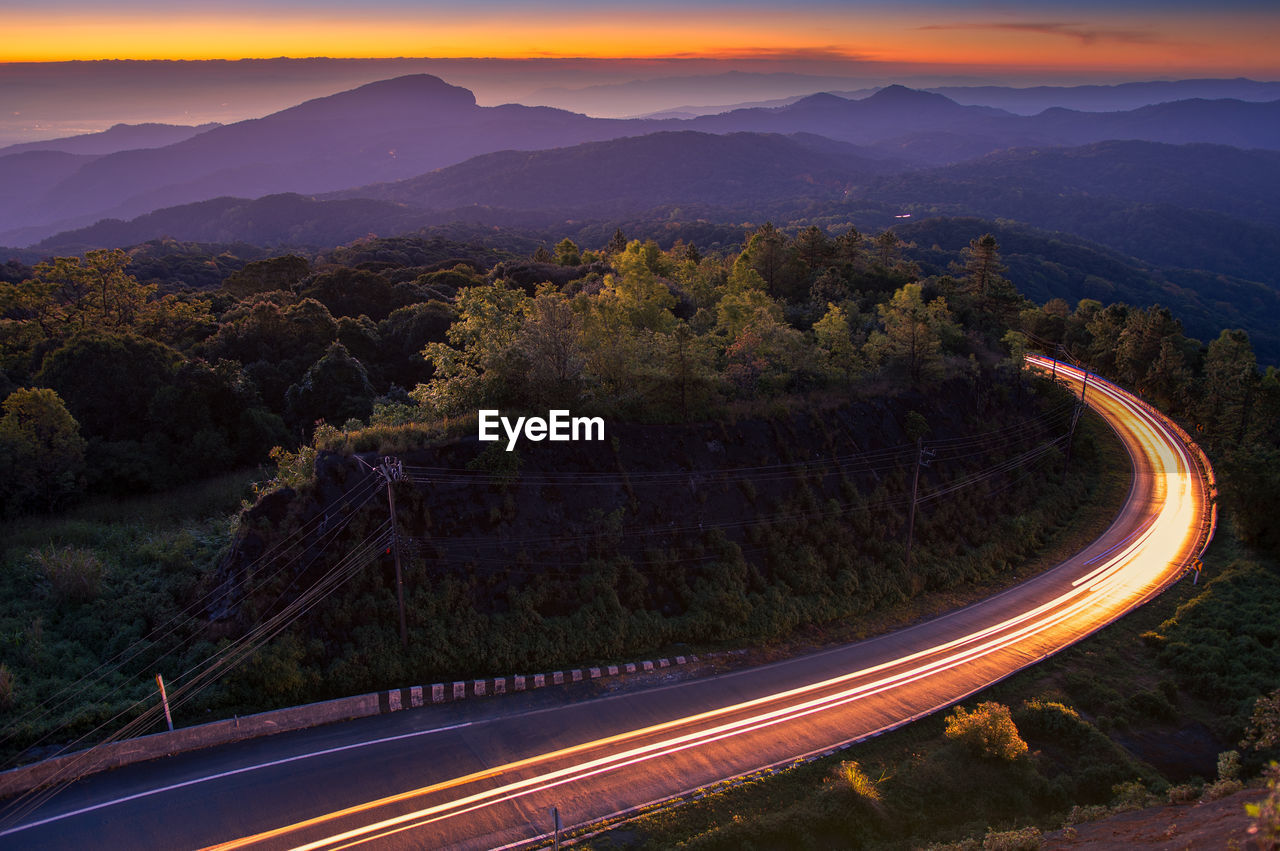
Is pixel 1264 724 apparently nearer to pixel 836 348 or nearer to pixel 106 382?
pixel 836 348

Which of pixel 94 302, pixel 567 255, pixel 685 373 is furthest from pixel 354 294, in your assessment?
pixel 685 373

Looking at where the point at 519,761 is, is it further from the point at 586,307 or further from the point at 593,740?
the point at 586,307

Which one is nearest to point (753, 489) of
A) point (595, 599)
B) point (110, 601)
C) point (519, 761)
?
point (595, 599)

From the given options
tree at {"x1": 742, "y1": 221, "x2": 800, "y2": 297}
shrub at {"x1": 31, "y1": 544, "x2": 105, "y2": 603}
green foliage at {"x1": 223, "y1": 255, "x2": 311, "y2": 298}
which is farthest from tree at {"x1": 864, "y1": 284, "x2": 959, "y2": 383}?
green foliage at {"x1": 223, "y1": 255, "x2": 311, "y2": 298}

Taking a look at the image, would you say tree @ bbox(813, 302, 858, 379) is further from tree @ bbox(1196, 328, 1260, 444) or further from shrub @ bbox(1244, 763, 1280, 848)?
tree @ bbox(1196, 328, 1260, 444)

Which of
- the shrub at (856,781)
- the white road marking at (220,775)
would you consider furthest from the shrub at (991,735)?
the white road marking at (220,775)
